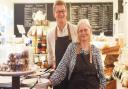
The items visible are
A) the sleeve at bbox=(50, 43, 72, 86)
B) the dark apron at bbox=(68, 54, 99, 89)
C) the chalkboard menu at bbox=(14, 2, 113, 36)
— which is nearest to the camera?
the dark apron at bbox=(68, 54, 99, 89)

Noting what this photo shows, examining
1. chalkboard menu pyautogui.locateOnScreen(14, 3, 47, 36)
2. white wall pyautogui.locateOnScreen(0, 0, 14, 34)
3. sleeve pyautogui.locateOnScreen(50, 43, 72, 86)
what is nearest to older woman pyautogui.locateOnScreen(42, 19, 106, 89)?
sleeve pyautogui.locateOnScreen(50, 43, 72, 86)

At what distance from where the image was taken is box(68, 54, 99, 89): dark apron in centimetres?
296

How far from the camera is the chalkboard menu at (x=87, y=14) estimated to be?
8.47m

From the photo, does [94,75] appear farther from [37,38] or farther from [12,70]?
[37,38]

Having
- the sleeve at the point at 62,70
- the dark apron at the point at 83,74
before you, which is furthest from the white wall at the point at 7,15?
the dark apron at the point at 83,74

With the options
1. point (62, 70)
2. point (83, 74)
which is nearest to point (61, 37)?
point (62, 70)

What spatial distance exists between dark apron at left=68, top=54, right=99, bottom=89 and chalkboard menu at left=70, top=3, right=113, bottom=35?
18.1 ft

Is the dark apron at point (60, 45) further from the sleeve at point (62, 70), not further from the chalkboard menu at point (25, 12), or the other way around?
the chalkboard menu at point (25, 12)

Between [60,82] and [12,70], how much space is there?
83cm

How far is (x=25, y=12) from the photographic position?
877 centimetres

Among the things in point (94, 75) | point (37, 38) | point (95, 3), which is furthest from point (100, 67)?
point (95, 3)

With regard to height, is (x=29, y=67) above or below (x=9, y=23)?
below

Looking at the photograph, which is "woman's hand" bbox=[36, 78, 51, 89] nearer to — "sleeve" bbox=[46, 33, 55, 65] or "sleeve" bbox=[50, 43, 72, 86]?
"sleeve" bbox=[50, 43, 72, 86]

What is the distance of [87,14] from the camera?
338 inches
